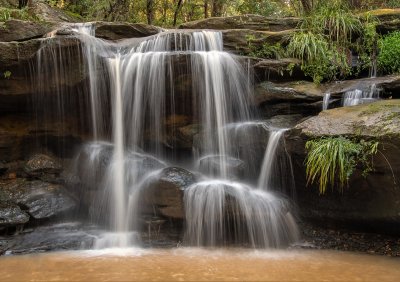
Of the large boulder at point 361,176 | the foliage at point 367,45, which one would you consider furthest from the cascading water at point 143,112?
the foliage at point 367,45

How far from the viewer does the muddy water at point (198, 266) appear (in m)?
4.56

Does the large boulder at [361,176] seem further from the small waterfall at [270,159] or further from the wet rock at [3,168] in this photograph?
the wet rock at [3,168]

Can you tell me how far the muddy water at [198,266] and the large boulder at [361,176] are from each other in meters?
0.73

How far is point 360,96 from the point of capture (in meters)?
7.43

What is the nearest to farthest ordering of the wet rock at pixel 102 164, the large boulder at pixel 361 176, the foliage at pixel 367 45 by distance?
the large boulder at pixel 361 176, the wet rock at pixel 102 164, the foliage at pixel 367 45

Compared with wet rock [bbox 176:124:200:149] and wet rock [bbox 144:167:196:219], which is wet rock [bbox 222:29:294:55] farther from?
wet rock [bbox 144:167:196:219]

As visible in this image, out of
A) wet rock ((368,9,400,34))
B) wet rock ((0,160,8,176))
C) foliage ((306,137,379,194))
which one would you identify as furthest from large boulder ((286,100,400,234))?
wet rock ((0,160,8,176))

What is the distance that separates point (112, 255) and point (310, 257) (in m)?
2.76

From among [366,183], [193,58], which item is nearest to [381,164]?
[366,183]

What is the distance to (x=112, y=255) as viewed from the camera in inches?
219

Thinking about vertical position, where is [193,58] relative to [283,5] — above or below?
below

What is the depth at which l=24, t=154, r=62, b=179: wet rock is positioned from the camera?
7.78 m

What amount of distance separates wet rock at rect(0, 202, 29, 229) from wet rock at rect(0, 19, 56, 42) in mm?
3270

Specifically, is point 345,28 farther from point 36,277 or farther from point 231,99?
point 36,277
